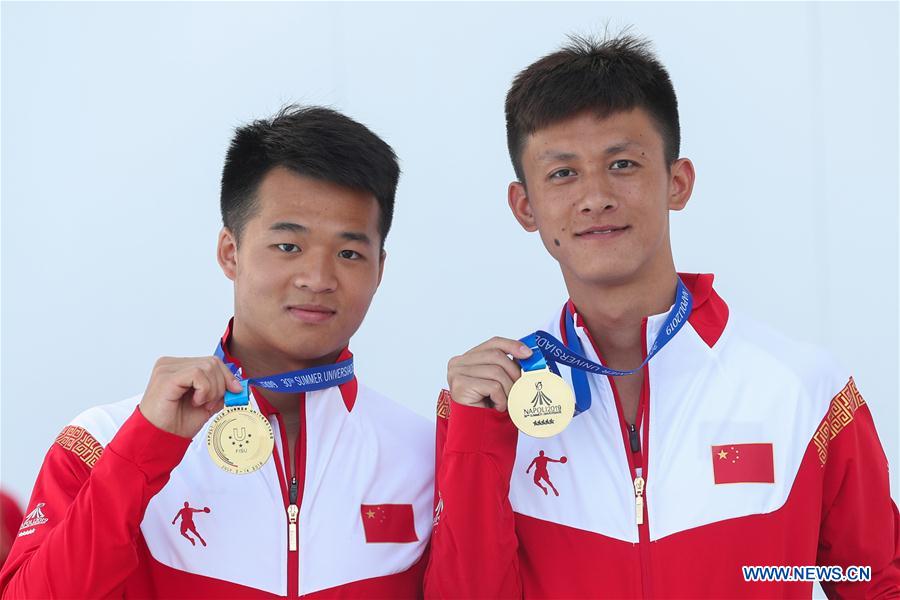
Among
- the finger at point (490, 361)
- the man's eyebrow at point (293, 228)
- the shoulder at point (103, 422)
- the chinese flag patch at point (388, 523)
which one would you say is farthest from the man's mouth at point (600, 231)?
the shoulder at point (103, 422)

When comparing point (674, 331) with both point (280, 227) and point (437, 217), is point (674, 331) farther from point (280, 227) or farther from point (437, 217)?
point (437, 217)

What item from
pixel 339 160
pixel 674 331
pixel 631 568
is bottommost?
pixel 631 568

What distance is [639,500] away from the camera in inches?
92.3

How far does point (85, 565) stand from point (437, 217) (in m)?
2.32

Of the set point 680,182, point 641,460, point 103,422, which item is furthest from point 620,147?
point 103,422

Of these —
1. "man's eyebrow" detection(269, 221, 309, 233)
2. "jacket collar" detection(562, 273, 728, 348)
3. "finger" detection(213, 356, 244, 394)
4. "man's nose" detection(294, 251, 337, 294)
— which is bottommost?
"finger" detection(213, 356, 244, 394)

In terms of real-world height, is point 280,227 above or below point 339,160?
below

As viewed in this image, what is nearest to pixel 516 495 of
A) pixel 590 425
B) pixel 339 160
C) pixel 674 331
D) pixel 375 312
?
pixel 590 425

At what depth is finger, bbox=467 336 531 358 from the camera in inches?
91.0

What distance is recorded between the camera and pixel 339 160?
266 cm

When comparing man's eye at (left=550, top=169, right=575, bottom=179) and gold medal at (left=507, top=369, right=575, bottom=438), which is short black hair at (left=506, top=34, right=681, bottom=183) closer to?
man's eye at (left=550, top=169, right=575, bottom=179)

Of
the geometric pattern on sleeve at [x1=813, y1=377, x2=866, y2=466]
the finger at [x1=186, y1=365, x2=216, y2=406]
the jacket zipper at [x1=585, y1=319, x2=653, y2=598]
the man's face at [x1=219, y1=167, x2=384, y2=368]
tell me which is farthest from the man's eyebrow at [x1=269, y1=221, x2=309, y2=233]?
the geometric pattern on sleeve at [x1=813, y1=377, x2=866, y2=466]

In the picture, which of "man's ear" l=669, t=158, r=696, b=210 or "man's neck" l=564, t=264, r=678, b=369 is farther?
"man's ear" l=669, t=158, r=696, b=210

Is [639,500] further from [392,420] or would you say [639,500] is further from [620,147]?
[620,147]
